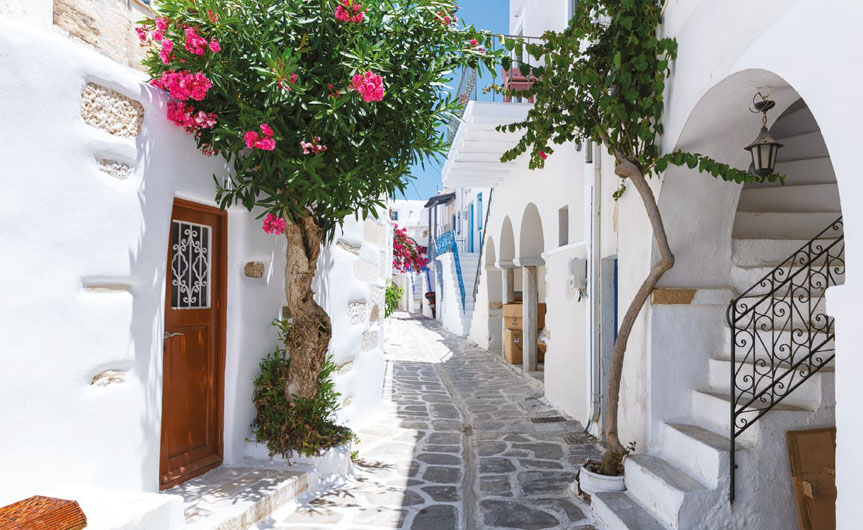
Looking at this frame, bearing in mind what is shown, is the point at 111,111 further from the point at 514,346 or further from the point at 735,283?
the point at 514,346

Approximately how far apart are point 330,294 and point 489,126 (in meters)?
4.32

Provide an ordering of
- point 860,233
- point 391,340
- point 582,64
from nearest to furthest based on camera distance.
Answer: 1. point 860,233
2. point 582,64
3. point 391,340

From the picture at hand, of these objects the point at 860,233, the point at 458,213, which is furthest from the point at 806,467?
the point at 458,213

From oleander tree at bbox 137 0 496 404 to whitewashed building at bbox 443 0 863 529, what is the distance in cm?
177

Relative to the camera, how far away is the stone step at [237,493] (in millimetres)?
3801

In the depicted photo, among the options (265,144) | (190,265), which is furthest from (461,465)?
(265,144)

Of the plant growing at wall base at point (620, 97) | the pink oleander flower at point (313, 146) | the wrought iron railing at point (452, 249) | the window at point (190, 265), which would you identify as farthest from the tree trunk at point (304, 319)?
the wrought iron railing at point (452, 249)

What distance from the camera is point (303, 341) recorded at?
5.09 m

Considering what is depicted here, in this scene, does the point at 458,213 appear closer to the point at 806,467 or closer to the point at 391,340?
the point at 391,340

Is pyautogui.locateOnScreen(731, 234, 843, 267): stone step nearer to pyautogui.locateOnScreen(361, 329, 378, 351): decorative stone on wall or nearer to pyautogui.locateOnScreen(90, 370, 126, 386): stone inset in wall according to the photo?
pyautogui.locateOnScreen(361, 329, 378, 351): decorative stone on wall

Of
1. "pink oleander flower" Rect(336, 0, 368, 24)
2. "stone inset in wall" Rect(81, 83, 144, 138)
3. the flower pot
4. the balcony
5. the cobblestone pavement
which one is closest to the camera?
"stone inset in wall" Rect(81, 83, 144, 138)

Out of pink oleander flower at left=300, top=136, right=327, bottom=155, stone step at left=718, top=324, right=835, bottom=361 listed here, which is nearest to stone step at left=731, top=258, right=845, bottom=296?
stone step at left=718, top=324, right=835, bottom=361

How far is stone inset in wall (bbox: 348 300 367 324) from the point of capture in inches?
273

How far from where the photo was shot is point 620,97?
16.6 ft
